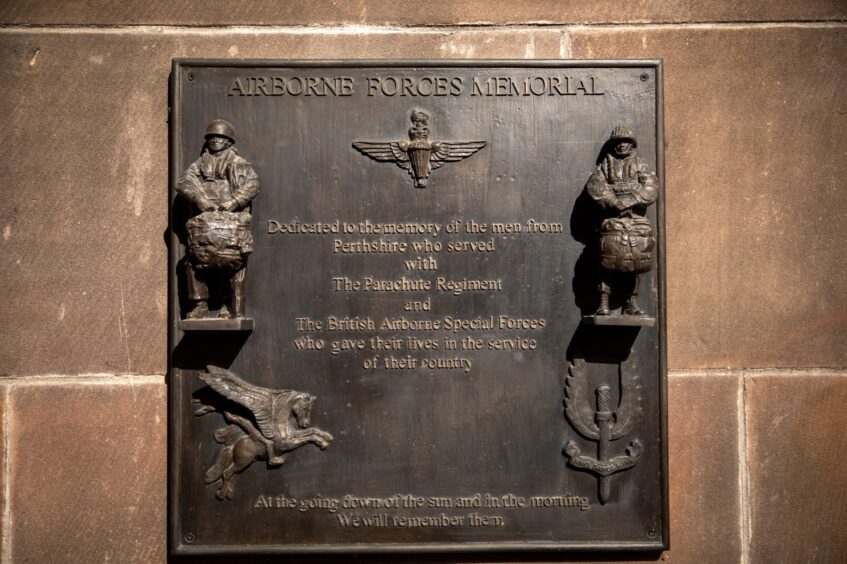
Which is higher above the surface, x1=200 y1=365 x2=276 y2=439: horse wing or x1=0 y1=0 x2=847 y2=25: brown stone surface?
x1=0 y1=0 x2=847 y2=25: brown stone surface

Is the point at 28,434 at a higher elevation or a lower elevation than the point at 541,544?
higher

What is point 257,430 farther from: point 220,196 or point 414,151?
point 414,151

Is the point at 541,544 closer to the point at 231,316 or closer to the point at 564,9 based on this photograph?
the point at 231,316

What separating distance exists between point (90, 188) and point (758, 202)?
3.75 m

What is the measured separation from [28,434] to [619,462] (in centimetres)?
325

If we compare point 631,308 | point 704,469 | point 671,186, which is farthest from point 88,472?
point 671,186

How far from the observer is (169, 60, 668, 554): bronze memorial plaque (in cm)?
368

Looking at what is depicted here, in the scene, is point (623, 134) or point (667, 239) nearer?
point (623, 134)

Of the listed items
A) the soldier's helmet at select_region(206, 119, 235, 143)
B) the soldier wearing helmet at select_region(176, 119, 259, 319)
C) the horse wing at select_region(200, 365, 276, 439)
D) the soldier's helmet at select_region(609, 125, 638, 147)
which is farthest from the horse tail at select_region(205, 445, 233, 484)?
the soldier's helmet at select_region(609, 125, 638, 147)

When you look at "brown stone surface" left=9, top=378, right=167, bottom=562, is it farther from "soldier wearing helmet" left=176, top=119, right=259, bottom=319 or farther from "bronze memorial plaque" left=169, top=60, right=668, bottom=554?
"soldier wearing helmet" left=176, top=119, right=259, bottom=319

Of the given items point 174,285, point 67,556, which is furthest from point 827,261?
point 67,556

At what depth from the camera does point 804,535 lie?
3.75 meters

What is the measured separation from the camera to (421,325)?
146 inches

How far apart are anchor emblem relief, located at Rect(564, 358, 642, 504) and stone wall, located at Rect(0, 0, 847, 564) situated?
292 mm
